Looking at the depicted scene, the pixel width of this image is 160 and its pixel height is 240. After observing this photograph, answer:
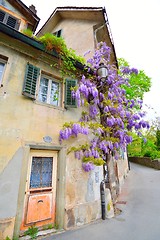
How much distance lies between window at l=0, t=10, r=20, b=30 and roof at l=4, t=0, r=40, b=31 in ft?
1.87

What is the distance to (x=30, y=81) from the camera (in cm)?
443

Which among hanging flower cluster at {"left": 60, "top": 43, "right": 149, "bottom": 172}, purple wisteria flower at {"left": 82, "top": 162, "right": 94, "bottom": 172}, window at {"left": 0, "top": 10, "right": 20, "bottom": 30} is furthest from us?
window at {"left": 0, "top": 10, "right": 20, "bottom": 30}

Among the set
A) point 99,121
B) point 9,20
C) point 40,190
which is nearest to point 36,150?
point 40,190

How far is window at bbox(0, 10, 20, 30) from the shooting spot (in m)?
5.85

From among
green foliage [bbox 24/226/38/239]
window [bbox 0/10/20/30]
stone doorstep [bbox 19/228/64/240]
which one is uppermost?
window [bbox 0/10/20/30]

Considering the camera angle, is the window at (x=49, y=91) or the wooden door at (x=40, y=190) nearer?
the wooden door at (x=40, y=190)

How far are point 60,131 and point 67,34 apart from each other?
8.37 m

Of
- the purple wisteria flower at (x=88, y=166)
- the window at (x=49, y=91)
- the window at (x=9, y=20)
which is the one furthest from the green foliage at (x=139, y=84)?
the window at (x=9, y=20)

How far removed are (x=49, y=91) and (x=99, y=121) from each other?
2.45 m

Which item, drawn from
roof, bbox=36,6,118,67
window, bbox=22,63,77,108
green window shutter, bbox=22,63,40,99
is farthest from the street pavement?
roof, bbox=36,6,118,67

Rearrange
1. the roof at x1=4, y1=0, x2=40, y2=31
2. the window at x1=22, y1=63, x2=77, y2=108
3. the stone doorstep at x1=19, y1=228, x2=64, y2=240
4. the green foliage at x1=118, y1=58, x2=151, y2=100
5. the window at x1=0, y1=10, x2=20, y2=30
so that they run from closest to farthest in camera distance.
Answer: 1. the stone doorstep at x1=19, y1=228, x2=64, y2=240
2. the window at x1=22, y1=63, x2=77, y2=108
3. the window at x1=0, y1=10, x2=20, y2=30
4. the roof at x1=4, y1=0, x2=40, y2=31
5. the green foliage at x1=118, y1=58, x2=151, y2=100

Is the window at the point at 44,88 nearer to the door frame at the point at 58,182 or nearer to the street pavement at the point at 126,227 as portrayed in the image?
the door frame at the point at 58,182

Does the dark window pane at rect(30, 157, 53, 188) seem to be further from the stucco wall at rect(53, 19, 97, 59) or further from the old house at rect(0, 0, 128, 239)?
the stucco wall at rect(53, 19, 97, 59)

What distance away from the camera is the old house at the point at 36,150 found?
11.5ft
